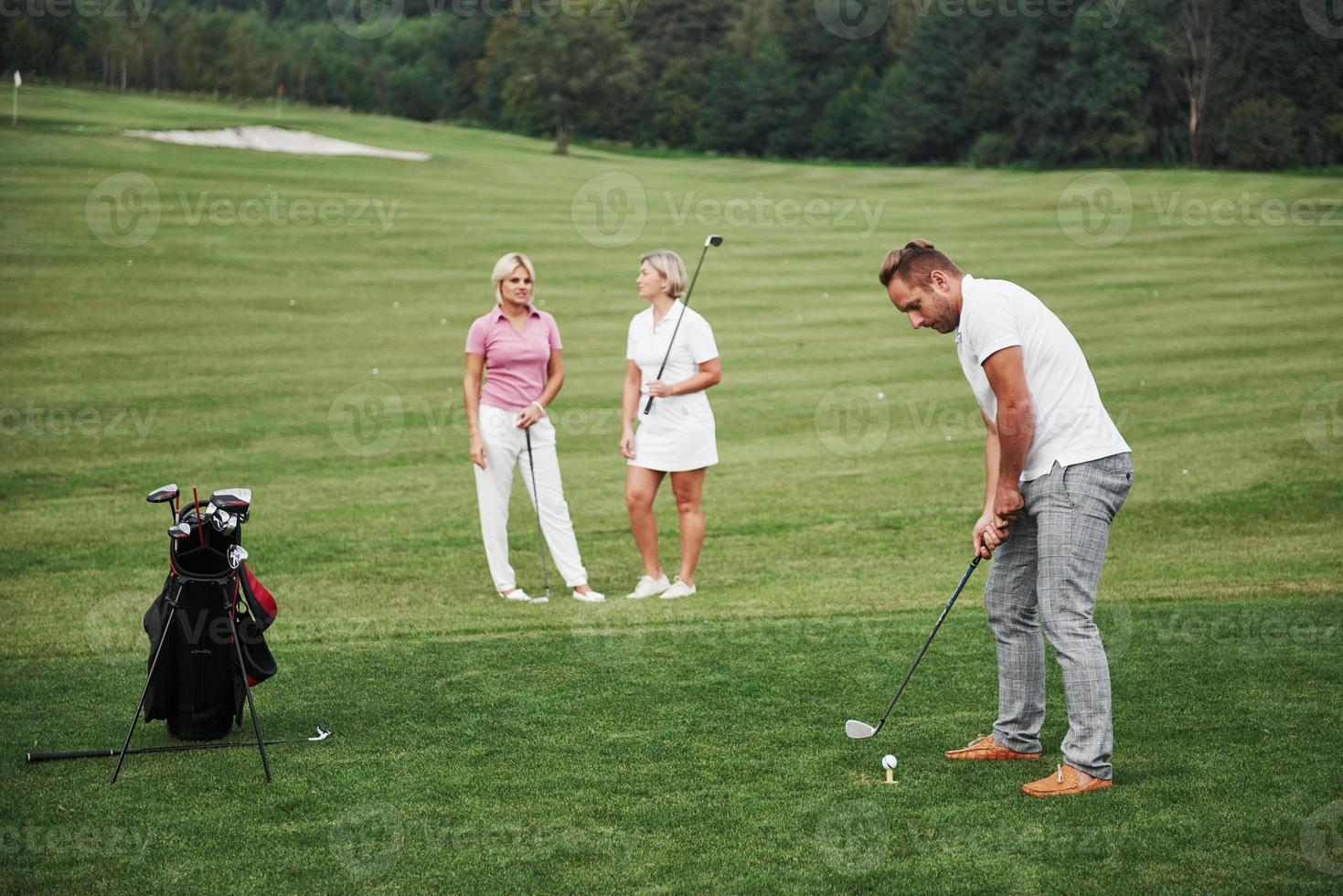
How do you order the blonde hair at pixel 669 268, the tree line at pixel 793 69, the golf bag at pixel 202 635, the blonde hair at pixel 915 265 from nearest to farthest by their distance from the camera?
the blonde hair at pixel 915 265, the golf bag at pixel 202 635, the blonde hair at pixel 669 268, the tree line at pixel 793 69

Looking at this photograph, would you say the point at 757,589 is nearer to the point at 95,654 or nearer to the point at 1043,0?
the point at 95,654

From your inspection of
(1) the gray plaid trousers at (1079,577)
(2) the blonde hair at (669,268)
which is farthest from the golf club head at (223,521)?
(2) the blonde hair at (669,268)

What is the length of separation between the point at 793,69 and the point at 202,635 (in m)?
73.3

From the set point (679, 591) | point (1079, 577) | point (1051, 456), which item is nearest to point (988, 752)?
point (1079, 577)

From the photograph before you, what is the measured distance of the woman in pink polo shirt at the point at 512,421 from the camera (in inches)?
348

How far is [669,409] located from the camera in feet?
28.9

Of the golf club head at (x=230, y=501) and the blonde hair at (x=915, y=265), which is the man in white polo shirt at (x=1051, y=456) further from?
the golf club head at (x=230, y=501)

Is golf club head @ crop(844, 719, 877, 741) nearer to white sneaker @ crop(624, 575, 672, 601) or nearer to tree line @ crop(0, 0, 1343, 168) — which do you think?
white sneaker @ crop(624, 575, 672, 601)

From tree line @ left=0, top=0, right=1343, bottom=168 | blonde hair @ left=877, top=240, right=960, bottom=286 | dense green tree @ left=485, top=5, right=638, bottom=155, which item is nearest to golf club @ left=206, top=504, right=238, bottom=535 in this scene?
blonde hair @ left=877, top=240, right=960, bottom=286

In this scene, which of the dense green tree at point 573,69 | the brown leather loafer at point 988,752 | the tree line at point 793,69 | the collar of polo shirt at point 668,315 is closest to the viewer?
the brown leather loafer at point 988,752

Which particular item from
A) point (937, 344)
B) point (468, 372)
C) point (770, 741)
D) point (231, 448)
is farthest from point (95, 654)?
point (937, 344)

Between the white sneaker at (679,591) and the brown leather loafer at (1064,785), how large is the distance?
4.04m

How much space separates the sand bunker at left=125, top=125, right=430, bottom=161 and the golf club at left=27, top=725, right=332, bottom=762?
3028 centimetres

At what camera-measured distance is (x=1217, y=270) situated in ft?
80.0
